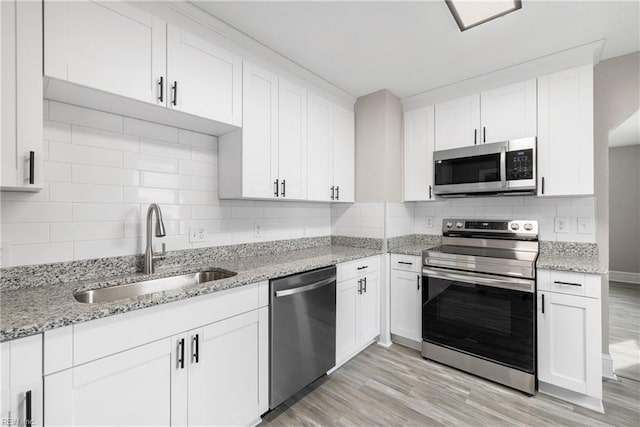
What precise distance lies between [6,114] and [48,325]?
875mm

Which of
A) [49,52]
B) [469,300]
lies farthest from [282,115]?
[469,300]

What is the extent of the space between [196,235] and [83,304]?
37.6 inches

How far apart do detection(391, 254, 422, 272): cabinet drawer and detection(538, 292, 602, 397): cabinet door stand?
908 mm

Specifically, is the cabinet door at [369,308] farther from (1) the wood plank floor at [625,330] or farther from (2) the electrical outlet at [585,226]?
(1) the wood plank floor at [625,330]

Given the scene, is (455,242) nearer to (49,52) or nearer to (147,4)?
(147,4)

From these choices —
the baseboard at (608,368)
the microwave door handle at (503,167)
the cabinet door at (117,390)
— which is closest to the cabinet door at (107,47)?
the cabinet door at (117,390)

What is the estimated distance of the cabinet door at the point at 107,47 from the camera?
128 centimetres

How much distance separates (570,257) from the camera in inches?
92.7

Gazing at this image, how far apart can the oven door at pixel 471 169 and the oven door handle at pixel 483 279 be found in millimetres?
781

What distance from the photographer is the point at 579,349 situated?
1.92 metres

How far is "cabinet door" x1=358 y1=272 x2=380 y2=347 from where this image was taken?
8.43 ft

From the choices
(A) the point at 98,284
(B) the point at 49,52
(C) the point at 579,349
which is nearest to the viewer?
(B) the point at 49,52

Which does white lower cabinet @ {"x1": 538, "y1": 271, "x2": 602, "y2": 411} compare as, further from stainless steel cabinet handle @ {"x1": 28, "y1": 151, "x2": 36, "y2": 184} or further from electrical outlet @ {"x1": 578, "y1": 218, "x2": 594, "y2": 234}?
stainless steel cabinet handle @ {"x1": 28, "y1": 151, "x2": 36, "y2": 184}

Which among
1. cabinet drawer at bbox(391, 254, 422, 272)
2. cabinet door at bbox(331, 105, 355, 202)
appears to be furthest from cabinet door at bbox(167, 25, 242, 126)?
cabinet drawer at bbox(391, 254, 422, 272)
